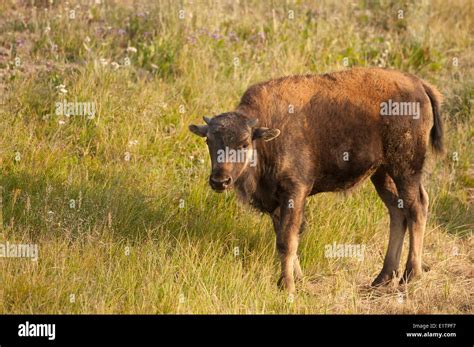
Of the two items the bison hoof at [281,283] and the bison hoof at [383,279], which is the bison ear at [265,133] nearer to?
the bison hoof at [281,283]

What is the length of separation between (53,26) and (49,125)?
247 cm

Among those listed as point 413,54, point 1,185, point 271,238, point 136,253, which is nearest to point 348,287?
point 271,238

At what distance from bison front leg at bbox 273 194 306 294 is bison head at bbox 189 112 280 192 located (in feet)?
2.04

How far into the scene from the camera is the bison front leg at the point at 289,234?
29.5 feet

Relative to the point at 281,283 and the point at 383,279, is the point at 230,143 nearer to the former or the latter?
the point at 281,283

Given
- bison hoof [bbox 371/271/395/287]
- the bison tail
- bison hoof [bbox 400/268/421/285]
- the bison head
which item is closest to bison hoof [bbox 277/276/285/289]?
bison hoof [bbox 371/271/395/287]

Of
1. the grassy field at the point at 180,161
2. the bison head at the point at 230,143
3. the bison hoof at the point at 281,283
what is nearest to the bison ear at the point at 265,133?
the bison head at the point at 230,143

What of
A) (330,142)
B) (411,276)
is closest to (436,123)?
(330,142)

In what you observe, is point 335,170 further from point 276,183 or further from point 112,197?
point 112,197

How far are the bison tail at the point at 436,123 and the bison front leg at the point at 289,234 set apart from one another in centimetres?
170

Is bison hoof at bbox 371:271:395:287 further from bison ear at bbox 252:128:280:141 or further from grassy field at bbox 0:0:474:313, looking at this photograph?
bison ear at bbox 252:128:280:141

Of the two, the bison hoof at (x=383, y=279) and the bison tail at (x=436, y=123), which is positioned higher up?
the bison tail at (x=436, y=123)

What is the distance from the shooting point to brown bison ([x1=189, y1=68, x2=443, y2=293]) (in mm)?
8961

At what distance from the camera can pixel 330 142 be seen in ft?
30.1
